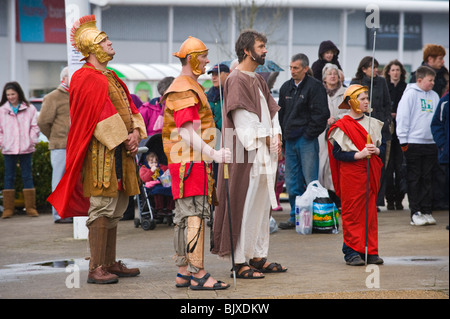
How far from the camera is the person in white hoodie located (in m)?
9.94

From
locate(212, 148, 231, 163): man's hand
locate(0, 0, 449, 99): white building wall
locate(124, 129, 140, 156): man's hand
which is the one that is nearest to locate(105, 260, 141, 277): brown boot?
locate(124, 129, 140, 156): man's hand

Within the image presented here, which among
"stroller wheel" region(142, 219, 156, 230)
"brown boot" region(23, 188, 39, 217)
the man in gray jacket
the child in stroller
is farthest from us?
"brown boot" region(23, 188, 39, 217)

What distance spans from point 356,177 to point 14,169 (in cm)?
620

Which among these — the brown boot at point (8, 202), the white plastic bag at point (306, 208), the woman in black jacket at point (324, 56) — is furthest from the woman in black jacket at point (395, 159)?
the brown boot at point (8, 202)

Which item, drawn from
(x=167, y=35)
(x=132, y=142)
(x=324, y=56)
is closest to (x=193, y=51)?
(x=132, y=142)

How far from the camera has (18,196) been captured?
12.3 m

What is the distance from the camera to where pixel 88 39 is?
6.68m

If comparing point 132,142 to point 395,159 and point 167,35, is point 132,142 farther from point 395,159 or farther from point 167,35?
point 167,35

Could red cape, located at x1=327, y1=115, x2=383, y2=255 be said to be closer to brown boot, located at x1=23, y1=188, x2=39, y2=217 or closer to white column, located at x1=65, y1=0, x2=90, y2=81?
white column, located at x1=65, y1=0, x2=90, y2=81

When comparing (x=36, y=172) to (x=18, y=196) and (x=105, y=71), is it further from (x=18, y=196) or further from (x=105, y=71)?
(x=105, y=71)

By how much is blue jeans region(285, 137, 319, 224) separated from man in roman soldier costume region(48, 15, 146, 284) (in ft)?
11.5

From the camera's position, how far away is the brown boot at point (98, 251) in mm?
6645

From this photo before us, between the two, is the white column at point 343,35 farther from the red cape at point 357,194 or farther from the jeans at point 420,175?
the red cape at point 357,194
